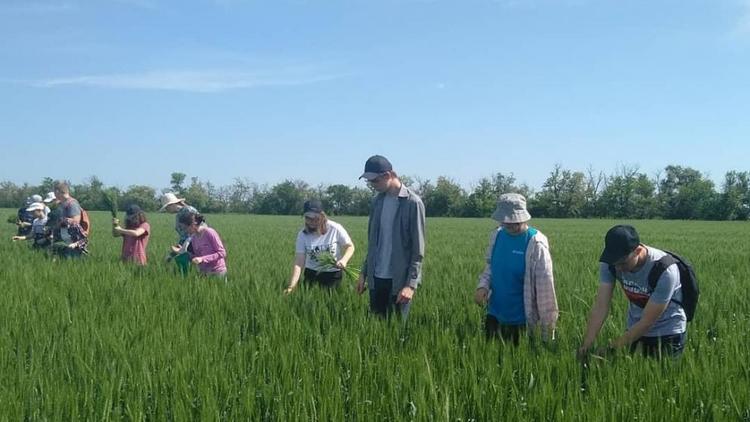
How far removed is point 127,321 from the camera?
4.70 m

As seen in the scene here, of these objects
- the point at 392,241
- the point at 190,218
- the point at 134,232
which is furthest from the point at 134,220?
the point at 392,241

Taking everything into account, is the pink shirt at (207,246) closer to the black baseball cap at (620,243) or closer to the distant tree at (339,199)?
the black baseball cap at (620,243)

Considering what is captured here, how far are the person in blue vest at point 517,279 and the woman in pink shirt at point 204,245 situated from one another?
2.92 m

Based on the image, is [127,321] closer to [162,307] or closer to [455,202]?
[162,307]

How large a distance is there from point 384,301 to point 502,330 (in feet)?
2.93

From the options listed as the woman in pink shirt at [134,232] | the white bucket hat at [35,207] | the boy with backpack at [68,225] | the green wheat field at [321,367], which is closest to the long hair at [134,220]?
the woman in pink shirt at [134,232]

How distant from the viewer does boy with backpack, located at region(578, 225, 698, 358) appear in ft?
10.5

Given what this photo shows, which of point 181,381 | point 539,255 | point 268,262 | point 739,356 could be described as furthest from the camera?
point 268,262

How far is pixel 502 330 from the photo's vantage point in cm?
418

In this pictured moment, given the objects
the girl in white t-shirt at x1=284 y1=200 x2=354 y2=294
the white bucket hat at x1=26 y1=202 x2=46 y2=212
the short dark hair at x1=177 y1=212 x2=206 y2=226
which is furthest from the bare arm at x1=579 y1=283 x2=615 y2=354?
the white bucket hat at x1=26 y1=202 x2=46 y2=212

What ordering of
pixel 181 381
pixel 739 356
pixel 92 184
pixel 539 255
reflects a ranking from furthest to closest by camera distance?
pixel 92 184
pixel 539 255
pixel 739 356
pixel 181 381

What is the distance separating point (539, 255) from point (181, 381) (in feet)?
6.80

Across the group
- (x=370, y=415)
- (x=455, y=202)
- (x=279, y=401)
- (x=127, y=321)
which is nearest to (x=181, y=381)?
(x=279, y=401)

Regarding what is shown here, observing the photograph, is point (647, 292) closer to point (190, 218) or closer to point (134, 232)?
point (190, 218)
